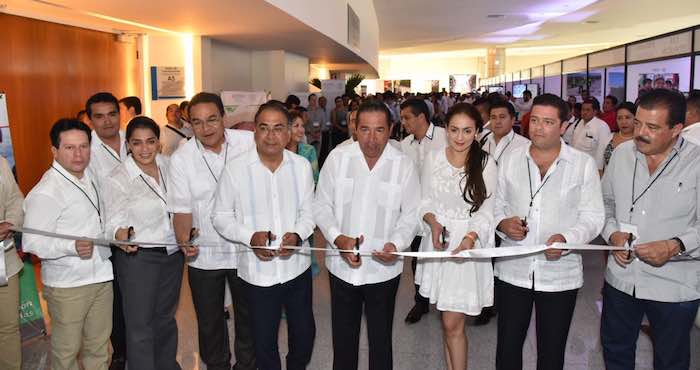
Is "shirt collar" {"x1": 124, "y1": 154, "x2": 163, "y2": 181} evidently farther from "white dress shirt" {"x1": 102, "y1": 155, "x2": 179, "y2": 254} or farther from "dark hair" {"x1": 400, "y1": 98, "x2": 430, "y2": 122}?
"dark hair" {"x1": 400, "y1": 98, "x2": 430, "y2": 122}

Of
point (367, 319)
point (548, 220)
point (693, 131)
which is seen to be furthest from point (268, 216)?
point (693, 131)

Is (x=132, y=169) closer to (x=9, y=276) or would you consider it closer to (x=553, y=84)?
(x=9, y=276)

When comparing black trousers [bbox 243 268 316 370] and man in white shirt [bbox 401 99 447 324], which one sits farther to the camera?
man in white shirt [bbox 401 99 447 324]

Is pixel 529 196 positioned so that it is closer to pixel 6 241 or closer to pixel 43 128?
pixel 6 241

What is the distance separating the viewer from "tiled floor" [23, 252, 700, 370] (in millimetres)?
3807

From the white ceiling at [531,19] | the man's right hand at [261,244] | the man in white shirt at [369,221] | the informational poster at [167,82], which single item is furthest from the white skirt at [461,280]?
the white ceiling at [531,19]

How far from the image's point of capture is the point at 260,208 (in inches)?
114

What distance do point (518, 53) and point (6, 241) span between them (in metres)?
40.2

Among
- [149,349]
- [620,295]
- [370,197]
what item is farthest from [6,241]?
[620,295]

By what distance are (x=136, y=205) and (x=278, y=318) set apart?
1.00 metres

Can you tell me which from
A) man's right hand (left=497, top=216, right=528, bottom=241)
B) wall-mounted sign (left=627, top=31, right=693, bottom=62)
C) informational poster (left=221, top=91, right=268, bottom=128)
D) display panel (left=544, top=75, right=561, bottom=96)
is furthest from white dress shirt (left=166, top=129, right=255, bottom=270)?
display panel (left=544, top=75, right=561, bottom=96)

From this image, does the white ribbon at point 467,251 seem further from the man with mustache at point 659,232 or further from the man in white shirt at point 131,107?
the man in white shirt at point 131,107

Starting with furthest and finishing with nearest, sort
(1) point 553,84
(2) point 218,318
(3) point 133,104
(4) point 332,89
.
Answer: (4) point 332,89
(1) point 553,84
(3) point 133,104
(2) point 218,318

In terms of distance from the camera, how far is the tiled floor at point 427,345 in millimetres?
3807
